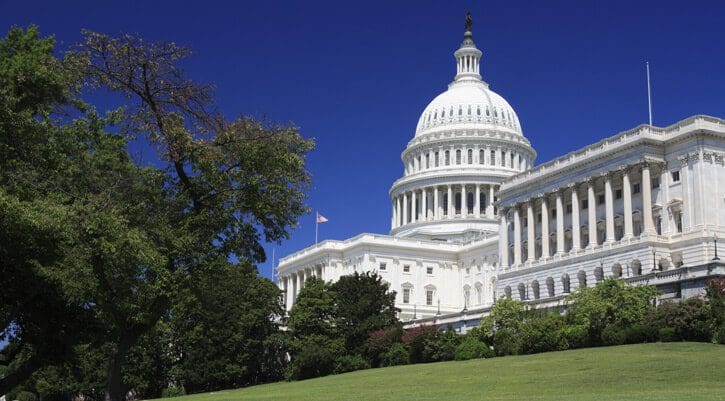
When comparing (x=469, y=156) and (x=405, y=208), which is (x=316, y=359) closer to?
(x=405, y=208)

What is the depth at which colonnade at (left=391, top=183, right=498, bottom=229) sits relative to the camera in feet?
502

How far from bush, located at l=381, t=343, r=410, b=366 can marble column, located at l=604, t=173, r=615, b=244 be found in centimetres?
2869

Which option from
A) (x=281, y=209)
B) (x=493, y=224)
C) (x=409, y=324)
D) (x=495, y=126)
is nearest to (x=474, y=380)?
(x=281, y=209)

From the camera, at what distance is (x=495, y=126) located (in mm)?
161250

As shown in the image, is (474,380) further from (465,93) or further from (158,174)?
(465,93)

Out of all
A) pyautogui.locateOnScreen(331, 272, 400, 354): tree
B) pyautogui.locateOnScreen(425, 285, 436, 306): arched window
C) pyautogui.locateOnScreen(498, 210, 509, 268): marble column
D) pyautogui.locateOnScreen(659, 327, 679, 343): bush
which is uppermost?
pyautogui.locateOnScreen(498, 210, 509, 268): marble column

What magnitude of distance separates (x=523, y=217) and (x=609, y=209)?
17.5 meters

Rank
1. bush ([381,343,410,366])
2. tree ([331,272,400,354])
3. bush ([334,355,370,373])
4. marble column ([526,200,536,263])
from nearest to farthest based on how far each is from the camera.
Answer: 1. bush ([381,343,410,366])
2. bush ([334,355,370,373])
3. tree ([331,272,400,354])
4. marble column ([526,200,536,263])

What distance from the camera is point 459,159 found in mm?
158375

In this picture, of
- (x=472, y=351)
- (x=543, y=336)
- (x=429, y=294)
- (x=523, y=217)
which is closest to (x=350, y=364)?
(x=472, y=351)

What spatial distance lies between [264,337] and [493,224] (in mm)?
68793

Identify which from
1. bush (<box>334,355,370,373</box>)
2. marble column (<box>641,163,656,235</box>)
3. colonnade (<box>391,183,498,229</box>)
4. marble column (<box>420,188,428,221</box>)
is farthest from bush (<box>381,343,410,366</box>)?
marble column (<box>420,188,428,221</box>)

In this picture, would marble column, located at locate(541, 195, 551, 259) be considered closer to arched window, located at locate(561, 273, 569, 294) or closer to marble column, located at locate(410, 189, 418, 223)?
arched window, located at locate(561, 273, 569, 294)

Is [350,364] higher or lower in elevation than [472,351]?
lower
